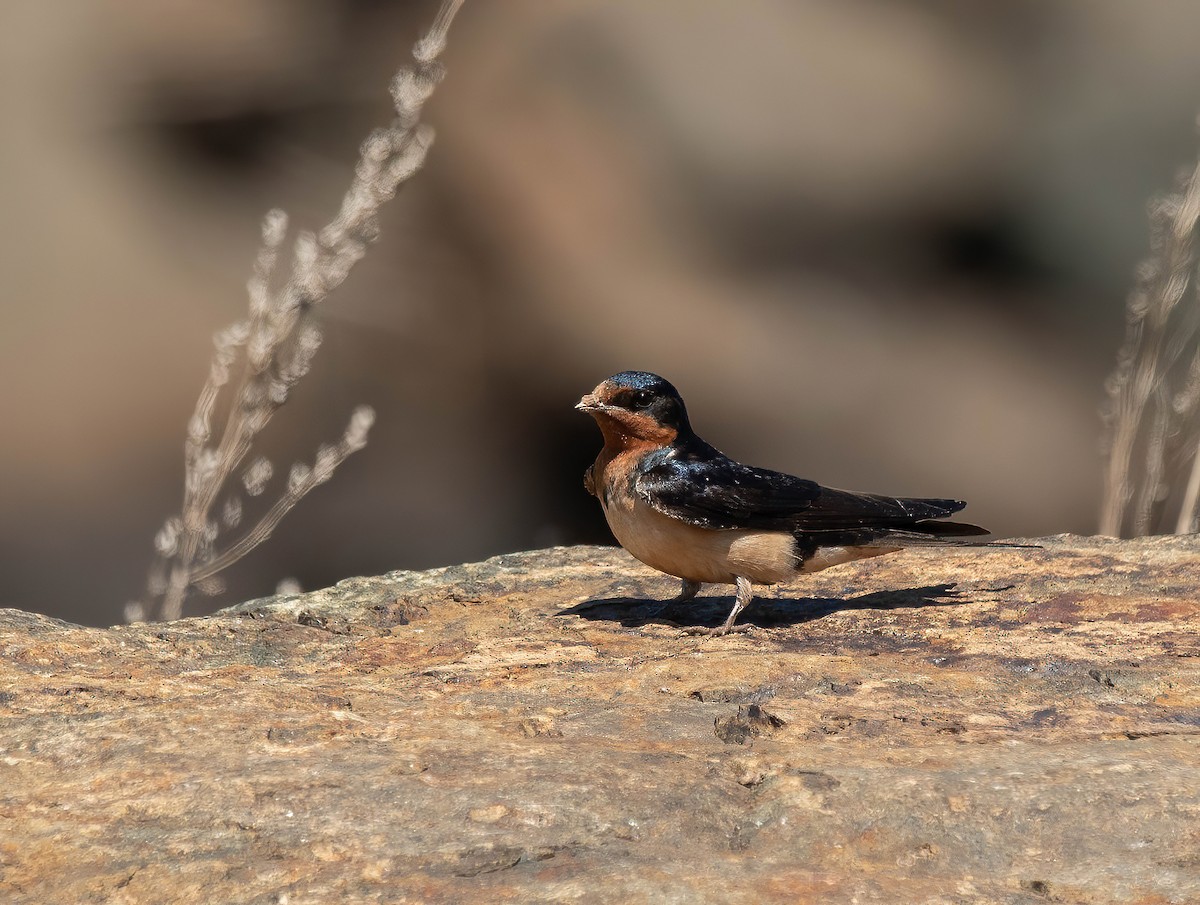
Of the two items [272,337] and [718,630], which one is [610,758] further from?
[272,337]

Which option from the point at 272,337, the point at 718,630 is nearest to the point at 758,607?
the point at 718,630

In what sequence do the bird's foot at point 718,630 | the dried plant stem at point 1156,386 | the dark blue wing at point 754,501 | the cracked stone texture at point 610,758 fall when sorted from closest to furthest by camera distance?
the cracked stone texture at point 610,758 → the bird's foot at point 718,630 → the dark blue wing at point 754,501 → the dried plant stem at point 1156,386

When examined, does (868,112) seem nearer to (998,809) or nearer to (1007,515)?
(1007,515)

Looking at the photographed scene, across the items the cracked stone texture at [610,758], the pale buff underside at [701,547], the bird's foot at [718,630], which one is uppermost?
the pale buff underside at [701,547]

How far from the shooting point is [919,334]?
368 inches

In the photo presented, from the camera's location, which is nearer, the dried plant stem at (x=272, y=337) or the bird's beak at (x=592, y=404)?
the dried plant stem at (x=272, y=337)

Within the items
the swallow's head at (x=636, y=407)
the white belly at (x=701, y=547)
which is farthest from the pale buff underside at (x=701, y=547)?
the swallow's head at (x=636, y=407)

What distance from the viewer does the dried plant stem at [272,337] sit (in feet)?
16.7

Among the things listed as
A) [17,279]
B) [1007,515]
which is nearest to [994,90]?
[1007,515]

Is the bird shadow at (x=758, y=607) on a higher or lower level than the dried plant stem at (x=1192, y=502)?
lower

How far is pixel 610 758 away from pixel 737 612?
1694 mm

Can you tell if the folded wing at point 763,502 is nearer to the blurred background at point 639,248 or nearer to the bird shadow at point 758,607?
the bird shadow at point 758,607

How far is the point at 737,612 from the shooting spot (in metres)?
5.05

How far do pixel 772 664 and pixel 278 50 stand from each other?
20.5ft
